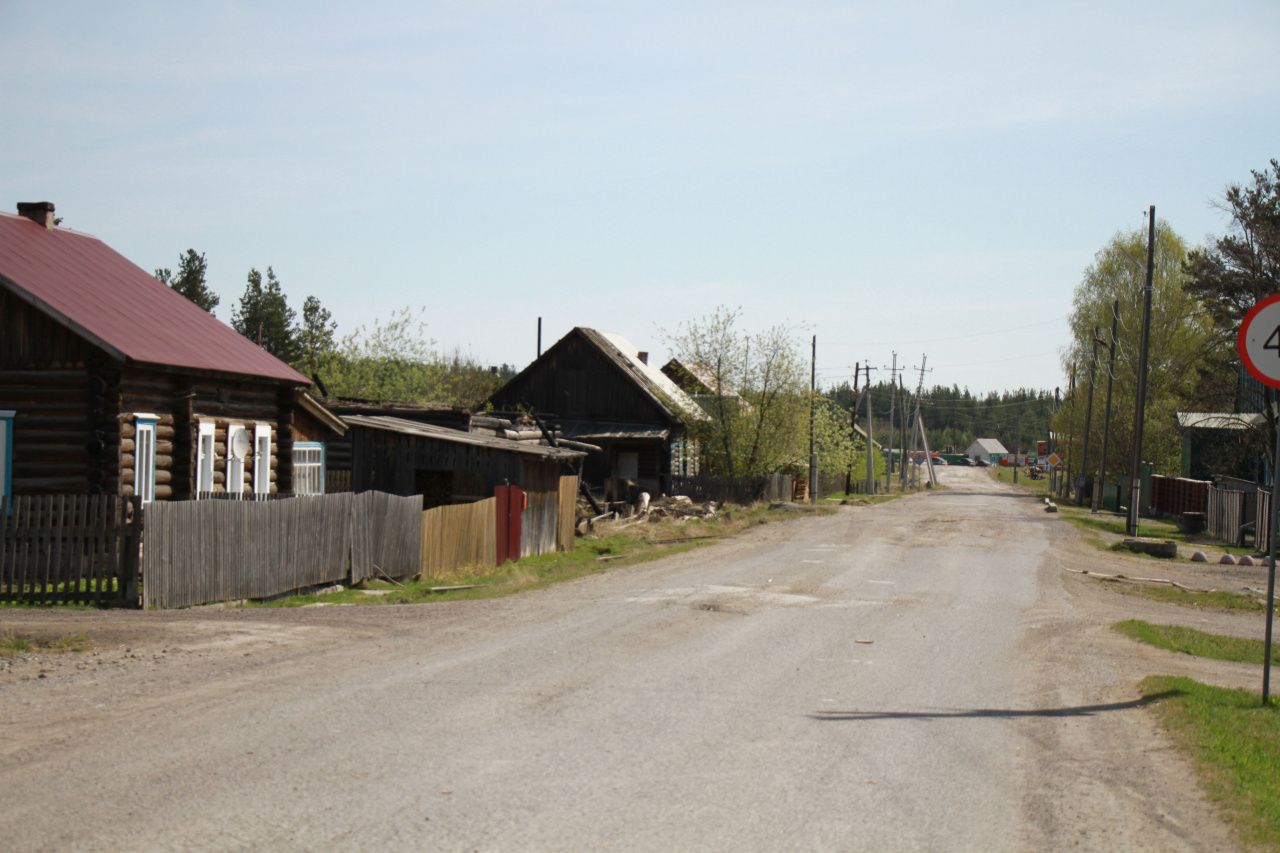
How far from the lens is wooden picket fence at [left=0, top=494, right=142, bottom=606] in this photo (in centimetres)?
1636

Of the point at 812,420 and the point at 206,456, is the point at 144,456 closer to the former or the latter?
the point at 206,456

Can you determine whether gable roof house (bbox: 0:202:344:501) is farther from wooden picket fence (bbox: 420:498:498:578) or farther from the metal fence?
the metal fence

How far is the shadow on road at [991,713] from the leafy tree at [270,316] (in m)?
76.6

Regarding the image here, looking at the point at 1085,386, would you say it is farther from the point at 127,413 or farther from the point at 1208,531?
the point at 127,413

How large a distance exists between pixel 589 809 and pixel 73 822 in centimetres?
283

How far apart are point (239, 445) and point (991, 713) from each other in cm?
1797

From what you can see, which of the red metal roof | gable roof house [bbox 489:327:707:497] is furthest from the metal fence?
the red metal roof

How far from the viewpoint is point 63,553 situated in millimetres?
16609

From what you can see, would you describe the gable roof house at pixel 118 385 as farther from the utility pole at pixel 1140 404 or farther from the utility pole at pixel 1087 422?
the utility pole at pixel 1087 422

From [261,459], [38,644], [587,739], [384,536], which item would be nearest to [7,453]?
[261,459]

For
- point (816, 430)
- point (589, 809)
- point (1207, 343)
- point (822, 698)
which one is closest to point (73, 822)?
point (589, 809)

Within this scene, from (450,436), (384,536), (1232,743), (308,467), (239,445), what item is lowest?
(384,536)

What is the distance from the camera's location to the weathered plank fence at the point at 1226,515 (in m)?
36.4

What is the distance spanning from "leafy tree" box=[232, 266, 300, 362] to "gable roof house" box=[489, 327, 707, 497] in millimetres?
31382
